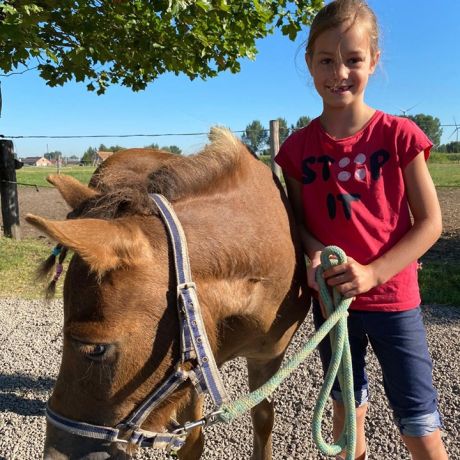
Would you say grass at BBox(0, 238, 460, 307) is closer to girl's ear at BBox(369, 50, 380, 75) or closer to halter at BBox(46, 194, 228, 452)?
halter at BBox(46, 194, 228, 452)

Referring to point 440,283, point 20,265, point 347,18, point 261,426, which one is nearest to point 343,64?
point 347,18

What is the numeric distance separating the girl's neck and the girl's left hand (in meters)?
0.51

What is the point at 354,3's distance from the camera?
5.13ft

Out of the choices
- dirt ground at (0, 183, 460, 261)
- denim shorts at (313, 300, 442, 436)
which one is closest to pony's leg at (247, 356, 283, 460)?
denim shorts at (313, 300, 442, 436)

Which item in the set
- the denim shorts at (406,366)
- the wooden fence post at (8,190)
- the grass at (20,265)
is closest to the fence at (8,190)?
the wooden fence post at (8,190)

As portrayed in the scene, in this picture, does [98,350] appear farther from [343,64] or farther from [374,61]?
[374,61]

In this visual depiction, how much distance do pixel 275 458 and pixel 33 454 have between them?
59.0 inches

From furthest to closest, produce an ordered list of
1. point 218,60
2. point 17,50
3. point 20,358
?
1. point 218,60
2. point 17,50
3. point 20,358

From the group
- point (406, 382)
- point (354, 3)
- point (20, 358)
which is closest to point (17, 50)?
point (20, 358)

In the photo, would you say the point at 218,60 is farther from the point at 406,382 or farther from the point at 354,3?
the point at 406,382

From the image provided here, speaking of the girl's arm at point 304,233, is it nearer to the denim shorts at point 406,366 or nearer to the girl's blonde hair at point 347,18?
the denim shorts at point 406,366

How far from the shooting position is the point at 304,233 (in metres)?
1.74

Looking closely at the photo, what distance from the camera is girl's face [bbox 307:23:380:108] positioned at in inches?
59.9

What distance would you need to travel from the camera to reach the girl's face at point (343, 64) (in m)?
1.52
